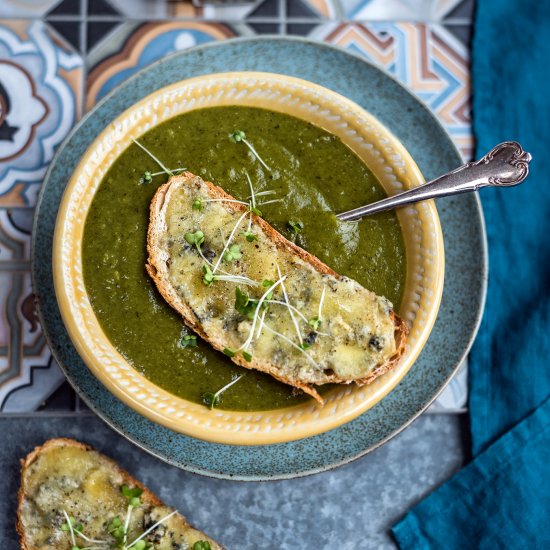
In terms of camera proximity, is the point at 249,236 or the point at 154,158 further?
the point at 154,158

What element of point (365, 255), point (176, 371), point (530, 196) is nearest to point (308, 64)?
point (365, 255)

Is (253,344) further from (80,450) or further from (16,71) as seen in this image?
(16,71)

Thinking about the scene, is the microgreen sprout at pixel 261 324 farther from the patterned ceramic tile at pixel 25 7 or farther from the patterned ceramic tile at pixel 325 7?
the patterned ceramic tile at pixel 25 7

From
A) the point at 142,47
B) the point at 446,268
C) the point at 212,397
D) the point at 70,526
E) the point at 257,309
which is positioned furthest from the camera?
the point at 142,47

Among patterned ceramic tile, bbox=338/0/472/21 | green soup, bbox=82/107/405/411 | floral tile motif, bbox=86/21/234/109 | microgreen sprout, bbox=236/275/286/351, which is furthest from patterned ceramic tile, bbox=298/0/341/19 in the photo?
microgreen sprout, bbox=236/275/286/351

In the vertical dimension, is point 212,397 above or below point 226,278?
below

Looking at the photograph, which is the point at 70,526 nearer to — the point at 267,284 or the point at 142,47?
the point at 267,284

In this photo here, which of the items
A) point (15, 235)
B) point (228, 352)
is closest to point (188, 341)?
point (228, 352)

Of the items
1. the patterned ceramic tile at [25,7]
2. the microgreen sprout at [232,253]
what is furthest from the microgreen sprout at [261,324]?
the patterned ceramic tile at [25,7]
